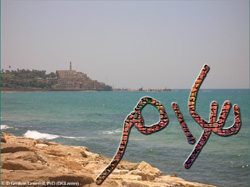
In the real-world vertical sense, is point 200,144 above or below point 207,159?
above

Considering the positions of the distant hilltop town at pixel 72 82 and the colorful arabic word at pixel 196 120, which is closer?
the colorful arabic word at pixel 196 120

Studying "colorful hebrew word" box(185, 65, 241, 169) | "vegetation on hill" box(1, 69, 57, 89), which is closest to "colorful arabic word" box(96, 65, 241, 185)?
"colorful hebrew word" box(185, 65, 241, 169)

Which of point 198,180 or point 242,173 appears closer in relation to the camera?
point 198,180

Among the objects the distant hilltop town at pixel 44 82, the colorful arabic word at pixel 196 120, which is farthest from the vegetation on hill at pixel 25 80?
the colorful arabic word at pixel 196 120

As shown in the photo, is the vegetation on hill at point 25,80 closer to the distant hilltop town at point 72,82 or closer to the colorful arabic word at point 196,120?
the distant hilltop town at point 72,82

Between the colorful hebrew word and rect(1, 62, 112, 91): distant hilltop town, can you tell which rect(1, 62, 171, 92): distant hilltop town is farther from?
the colorful hebrew word

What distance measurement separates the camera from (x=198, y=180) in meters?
11.7

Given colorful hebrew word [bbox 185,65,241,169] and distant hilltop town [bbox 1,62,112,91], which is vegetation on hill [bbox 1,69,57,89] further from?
colorful hebrew word [bbox 185,65,241,169]

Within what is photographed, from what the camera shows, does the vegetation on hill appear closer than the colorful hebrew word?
No

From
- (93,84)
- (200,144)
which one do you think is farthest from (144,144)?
(93,84)

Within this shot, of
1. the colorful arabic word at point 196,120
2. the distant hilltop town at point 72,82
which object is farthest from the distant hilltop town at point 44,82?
the colorful arabic word at point 196,120

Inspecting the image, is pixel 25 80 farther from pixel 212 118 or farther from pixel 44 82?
pixel 212 118

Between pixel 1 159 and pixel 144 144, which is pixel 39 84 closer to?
pixel 144 144

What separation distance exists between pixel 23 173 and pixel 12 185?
1.84 ft
